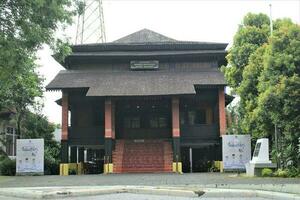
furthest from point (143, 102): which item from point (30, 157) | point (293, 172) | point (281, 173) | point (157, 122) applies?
point (293, 172)

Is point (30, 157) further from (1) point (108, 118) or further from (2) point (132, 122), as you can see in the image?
(2) point (132, 122)

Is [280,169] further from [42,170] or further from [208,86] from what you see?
[42,170]

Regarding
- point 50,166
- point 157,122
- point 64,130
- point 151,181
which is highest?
point 157,122

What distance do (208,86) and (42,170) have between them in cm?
1292

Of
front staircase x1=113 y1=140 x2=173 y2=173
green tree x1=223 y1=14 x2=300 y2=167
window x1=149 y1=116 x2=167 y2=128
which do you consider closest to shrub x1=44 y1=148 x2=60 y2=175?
front staircase x1=113 y1=140 x2=173 y2=173

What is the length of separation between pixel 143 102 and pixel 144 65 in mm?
2871

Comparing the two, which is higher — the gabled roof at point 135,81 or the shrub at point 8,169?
the gabled roof at point 135,81

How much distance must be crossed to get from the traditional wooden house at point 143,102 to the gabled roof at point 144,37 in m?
1.15

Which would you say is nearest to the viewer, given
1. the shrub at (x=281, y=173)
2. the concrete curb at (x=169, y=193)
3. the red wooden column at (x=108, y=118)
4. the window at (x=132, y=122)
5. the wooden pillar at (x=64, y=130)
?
the concrete curb at (x=169, y=193)

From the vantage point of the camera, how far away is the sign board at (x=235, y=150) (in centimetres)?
3478

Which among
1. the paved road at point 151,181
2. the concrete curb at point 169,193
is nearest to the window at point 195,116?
the paved road at point 151,181

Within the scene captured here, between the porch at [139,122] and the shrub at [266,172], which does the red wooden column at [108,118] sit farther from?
the shrub at [266,172]

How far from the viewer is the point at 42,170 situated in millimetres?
35594

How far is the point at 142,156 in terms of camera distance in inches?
1524
